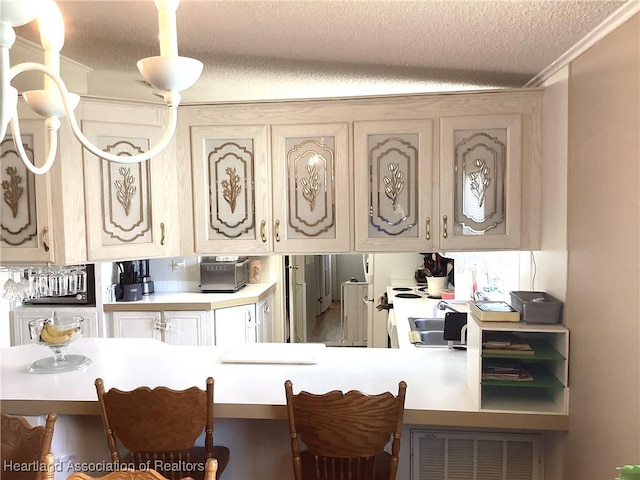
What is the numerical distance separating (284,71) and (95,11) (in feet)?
2.78

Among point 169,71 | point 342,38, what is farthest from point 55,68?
point 342,38

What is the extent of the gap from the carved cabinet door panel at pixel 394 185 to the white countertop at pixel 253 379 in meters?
0.55

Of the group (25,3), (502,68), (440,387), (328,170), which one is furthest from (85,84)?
(440,387)

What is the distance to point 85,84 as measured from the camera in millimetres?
2264

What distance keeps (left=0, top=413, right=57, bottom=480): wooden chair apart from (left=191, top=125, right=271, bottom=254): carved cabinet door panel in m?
0.99

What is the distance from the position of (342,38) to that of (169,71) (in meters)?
0.99

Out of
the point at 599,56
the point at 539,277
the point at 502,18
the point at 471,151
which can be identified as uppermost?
the point at 502,18

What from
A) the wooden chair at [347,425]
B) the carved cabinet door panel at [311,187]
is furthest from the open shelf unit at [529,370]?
the carved cabinet door panel at [311,187]

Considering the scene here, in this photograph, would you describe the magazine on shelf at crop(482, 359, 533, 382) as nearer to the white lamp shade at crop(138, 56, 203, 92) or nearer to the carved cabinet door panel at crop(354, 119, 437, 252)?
the carved cabinet door panel at crop(354, 119, 437, 252)

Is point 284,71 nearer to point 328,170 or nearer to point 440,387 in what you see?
point 328,170

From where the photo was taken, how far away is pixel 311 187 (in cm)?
216

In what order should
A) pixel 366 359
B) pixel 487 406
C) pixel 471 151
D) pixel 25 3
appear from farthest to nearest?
pixel 366 359
pixel 471 151
pixel 487 406
pixel 25 3

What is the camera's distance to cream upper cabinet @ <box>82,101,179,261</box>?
82.4 inches

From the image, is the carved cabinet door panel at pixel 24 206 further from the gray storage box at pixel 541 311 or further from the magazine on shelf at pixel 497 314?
the gray storage box at pixel 541 311
